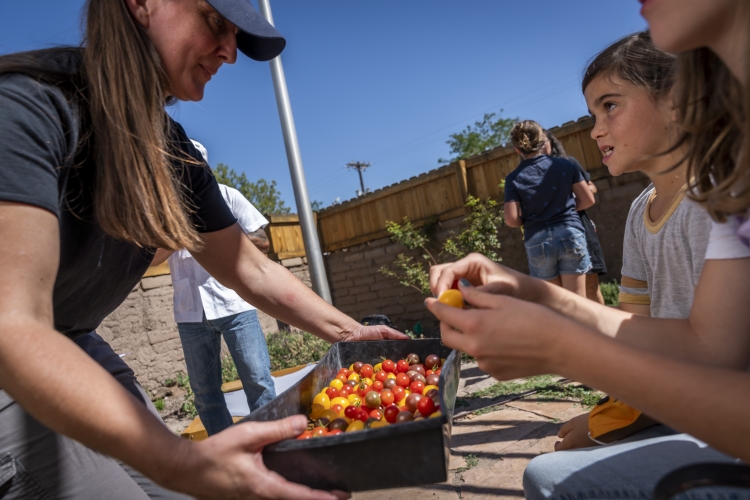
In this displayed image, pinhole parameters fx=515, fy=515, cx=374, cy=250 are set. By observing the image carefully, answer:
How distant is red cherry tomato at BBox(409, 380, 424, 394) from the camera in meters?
1.64

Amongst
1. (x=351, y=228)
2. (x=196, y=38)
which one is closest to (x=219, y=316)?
(x=196, y=38)

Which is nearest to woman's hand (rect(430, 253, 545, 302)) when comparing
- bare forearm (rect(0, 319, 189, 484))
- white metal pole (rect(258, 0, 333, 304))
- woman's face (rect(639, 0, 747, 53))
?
woman's face (rect(639, 0, 747, 53))

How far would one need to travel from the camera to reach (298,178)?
596cm

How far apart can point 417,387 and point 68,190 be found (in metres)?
1.13

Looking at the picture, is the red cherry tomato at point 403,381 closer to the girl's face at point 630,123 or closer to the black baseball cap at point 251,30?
the girl's face at point 630,123

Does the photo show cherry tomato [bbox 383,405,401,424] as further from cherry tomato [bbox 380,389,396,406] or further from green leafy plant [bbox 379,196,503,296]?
green leafy plant [bbox 379,196,503,296]

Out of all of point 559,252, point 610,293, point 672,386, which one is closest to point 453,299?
point 672,386

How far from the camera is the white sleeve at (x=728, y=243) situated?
1099 millimetres

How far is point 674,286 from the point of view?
1.65 m

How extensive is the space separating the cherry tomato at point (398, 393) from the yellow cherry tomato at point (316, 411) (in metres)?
0.23

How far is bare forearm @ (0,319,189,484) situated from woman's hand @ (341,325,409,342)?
38.8 inches

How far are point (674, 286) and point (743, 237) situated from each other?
1.97ft

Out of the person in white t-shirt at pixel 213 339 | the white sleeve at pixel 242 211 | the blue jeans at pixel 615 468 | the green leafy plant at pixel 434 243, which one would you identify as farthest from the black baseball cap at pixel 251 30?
the green leafy plant at pixel 434 243

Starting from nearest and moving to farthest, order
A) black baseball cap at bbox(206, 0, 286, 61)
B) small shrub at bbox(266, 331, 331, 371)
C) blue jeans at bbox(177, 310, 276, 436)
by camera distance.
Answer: black baseball cap at bbox(206, 0, 286, 61), blue jeans at bbox(177, 310, 276, 436), small shrub at bbox(266, 331, 331, 371)
